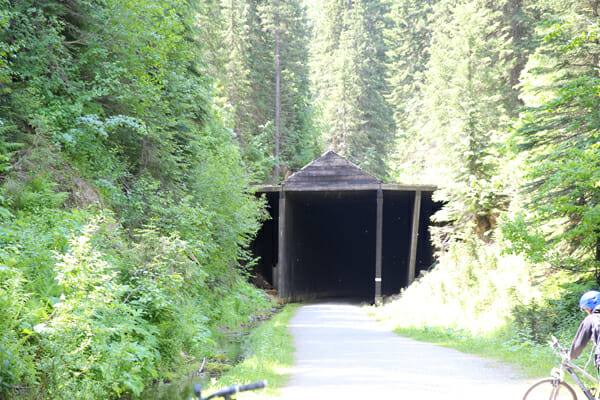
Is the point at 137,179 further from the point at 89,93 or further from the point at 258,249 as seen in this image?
the point at 258,249

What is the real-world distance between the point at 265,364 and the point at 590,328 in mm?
4944

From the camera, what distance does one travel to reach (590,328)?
5164mm

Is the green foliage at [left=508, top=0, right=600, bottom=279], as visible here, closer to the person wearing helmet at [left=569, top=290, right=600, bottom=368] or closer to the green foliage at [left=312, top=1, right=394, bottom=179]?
the person wearing helmet at [left=569, top=290, right=600, bottom=368]

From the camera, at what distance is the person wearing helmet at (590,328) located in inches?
200

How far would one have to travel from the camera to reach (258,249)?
84.8 ft

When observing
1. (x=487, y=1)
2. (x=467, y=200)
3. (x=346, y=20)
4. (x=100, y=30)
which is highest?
(x=346, y=20)

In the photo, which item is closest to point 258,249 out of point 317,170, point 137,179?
point 317,170

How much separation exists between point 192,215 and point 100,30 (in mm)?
4281

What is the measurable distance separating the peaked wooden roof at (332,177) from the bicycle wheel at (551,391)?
638 inches

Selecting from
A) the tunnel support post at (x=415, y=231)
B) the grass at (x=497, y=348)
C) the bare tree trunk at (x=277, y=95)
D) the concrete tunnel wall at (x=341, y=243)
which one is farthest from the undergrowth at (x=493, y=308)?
the bare tree trunk at (x=277, y=95)

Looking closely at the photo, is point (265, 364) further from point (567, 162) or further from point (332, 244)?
point (332, 244)

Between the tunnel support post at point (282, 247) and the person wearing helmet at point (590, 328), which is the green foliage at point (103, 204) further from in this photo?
the tunnel support post at point (282, 247)

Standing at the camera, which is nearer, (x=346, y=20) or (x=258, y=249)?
(x=258, y=249)

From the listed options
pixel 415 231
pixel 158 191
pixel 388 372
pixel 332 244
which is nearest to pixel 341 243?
pixel 332 244
